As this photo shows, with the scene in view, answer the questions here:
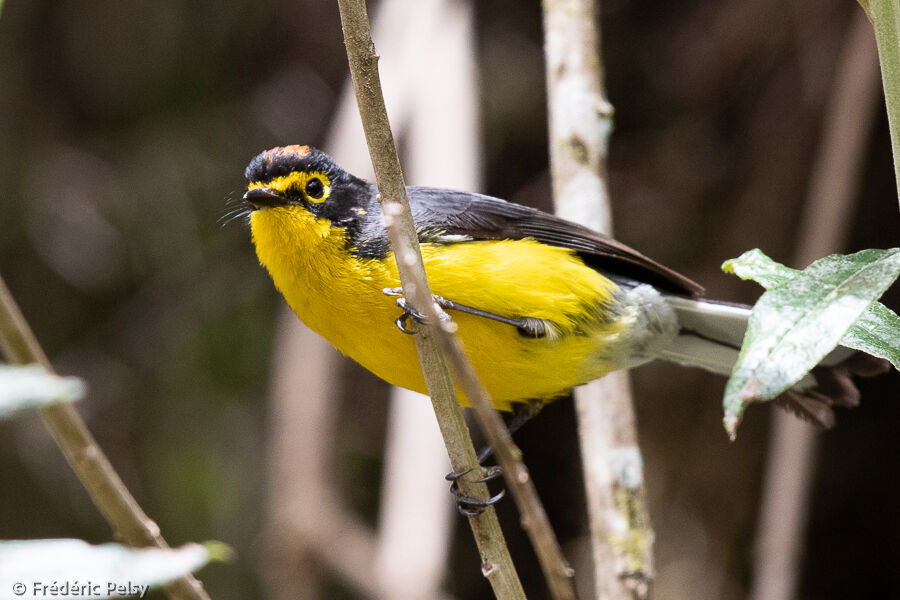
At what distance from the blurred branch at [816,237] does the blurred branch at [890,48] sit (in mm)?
3129

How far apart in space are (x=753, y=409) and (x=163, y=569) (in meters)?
4.66

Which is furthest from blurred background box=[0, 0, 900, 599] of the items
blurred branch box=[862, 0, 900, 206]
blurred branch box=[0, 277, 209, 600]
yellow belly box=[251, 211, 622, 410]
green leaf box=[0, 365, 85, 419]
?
green leaf box=[0, 365, 85, 419]

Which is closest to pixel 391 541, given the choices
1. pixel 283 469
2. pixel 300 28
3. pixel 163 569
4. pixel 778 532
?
pixel 283 469

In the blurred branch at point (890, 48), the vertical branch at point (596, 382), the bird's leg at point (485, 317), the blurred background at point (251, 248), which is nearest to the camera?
the blurred branch at point (890, 48)

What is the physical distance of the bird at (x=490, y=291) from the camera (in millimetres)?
2873

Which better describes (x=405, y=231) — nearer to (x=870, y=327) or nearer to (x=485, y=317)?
(x=870, y=327)

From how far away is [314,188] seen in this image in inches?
119

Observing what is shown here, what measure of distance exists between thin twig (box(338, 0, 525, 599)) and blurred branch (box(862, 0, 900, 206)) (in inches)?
30.9

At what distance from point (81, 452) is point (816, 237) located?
3.96 meters

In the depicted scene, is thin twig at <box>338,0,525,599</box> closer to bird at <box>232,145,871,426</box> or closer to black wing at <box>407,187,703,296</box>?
bird at <box>232,145,871,426</box>

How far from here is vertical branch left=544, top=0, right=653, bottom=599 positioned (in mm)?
3088

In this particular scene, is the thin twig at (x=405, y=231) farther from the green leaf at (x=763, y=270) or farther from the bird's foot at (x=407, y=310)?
the green leaf at (x=763, y=270)

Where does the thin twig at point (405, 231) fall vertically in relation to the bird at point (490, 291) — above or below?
below

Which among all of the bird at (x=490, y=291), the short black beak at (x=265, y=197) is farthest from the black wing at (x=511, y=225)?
the short black beak at (x=265, y=197)
